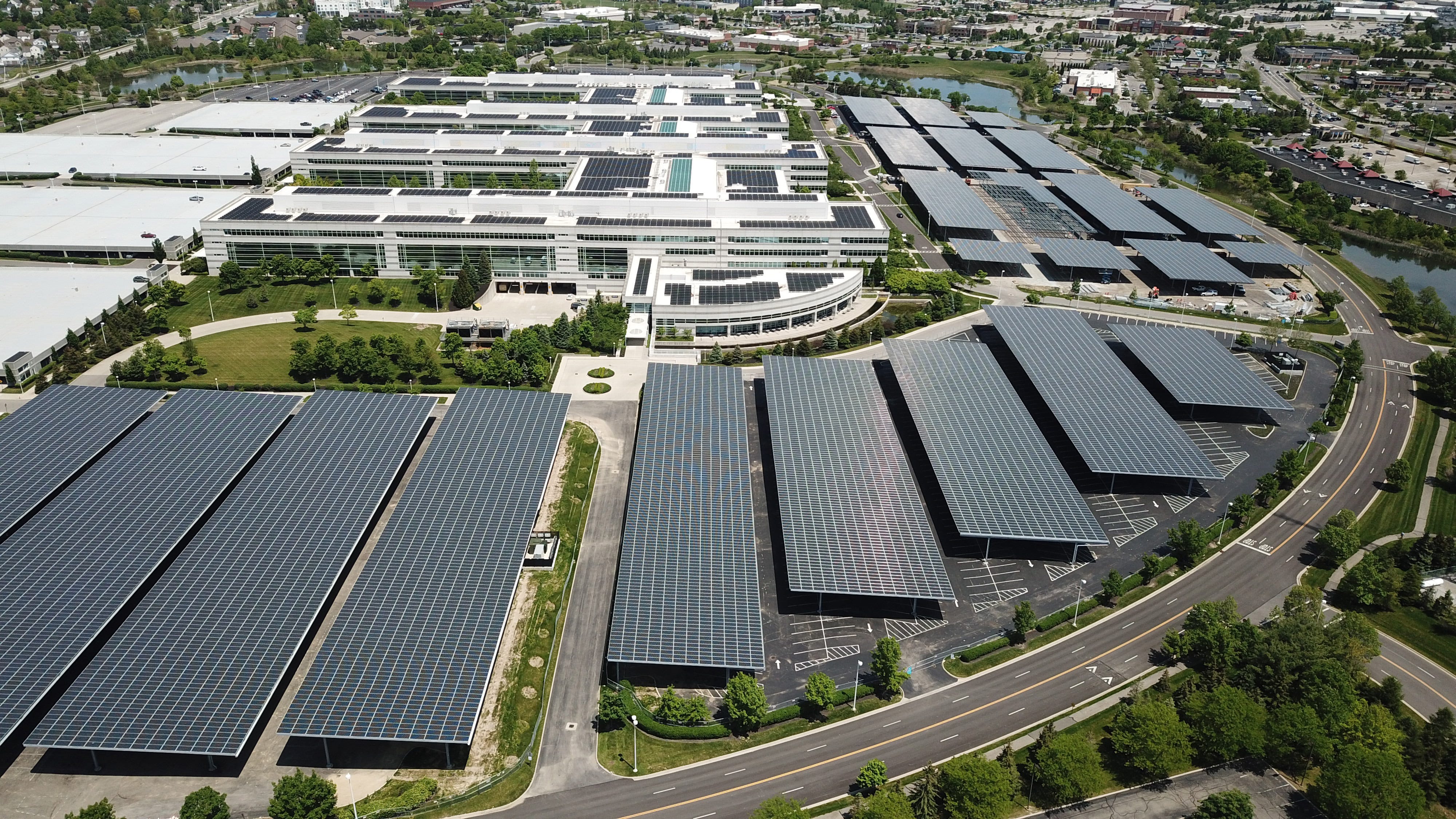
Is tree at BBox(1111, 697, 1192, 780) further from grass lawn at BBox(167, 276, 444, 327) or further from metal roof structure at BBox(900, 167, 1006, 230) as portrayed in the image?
metal roof structure at BBox(900, 167, 1006, 230)

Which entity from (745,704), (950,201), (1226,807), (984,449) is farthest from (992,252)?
(1226,807)

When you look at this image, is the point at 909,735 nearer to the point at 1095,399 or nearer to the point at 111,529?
the point at 1095,399

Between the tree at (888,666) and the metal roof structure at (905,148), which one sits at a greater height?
the metal roof structure at (905,148)

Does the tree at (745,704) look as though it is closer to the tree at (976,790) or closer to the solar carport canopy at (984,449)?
the tree at (976,790)

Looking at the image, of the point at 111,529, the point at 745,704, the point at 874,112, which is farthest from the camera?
the point at 874,112

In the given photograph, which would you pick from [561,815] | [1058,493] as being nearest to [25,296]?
[561,815]

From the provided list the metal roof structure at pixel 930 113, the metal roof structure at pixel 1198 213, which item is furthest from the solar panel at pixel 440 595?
the metal roof structure at pixel 930 113
